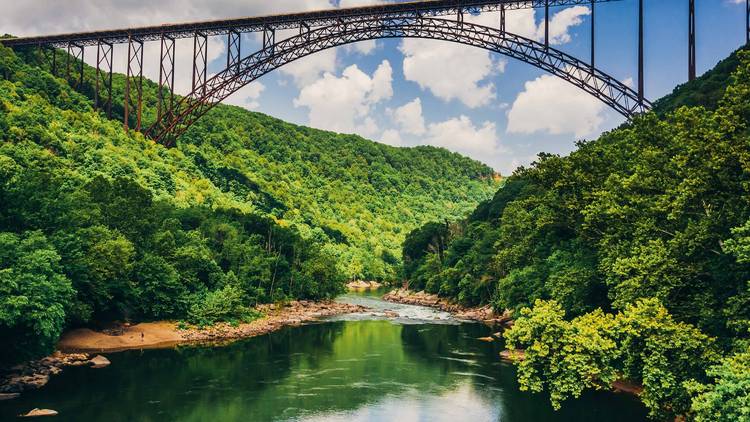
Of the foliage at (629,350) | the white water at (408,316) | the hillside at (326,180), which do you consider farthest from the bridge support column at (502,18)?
the hillside at (326,180)

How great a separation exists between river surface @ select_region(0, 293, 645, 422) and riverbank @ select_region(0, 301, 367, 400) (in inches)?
40.6

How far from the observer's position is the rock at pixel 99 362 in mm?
31473

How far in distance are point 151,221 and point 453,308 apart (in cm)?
3471

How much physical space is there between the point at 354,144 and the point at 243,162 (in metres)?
69.8

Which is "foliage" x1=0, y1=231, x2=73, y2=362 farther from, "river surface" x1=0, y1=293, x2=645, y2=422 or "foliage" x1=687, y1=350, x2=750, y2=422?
"foliage" x1=687, y1=350, x2=750, y2=422

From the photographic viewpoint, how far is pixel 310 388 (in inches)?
1139

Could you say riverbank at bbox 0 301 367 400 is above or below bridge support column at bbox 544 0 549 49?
below

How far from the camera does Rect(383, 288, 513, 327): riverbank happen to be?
53425 mm

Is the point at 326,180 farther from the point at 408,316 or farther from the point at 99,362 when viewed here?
the point at 99,362

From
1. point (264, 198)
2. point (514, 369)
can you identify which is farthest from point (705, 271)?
point (264, 198)

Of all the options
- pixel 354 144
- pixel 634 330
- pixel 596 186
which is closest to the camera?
pixel 634 330

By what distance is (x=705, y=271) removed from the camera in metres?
19.2

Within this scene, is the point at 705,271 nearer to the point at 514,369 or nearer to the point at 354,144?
the point at 514,369

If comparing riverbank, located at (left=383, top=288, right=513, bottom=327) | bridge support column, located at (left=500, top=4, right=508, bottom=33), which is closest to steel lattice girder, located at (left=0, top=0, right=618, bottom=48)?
bridge support column, located at (left=500, top=4, right=508, bottom=33)
